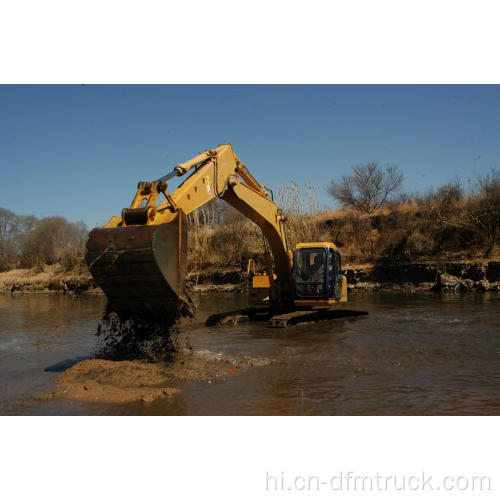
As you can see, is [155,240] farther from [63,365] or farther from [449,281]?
[449,281]

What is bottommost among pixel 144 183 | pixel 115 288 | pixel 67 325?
pixel 67 325

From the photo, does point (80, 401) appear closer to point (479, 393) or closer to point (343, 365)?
point (343, 365)

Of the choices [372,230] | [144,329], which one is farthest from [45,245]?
[144,329]

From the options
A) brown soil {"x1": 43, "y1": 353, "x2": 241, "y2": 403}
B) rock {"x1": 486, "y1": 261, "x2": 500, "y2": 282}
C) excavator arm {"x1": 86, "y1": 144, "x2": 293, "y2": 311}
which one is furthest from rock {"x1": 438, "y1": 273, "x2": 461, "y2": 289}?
excavator arm {"x1": 86, "y1": 144, "x2": 293, "y2": 311}

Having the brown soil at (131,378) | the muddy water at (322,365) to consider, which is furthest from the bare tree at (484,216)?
the brown soil at (131,378)

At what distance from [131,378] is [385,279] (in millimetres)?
20456

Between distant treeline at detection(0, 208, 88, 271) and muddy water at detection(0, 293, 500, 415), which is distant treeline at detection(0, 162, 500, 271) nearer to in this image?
distant treeline at detection(0, 208, 88, 271)

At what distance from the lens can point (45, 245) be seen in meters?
43.4

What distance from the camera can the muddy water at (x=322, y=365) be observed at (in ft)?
20.0

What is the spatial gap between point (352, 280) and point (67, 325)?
52.4 ft

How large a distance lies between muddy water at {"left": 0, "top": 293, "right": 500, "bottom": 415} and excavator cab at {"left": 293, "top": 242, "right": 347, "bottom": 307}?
72 centimetres

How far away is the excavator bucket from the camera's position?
21.9 ft

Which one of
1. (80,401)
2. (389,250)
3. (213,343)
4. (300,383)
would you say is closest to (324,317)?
(213,343)

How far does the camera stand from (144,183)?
24.4 ft
